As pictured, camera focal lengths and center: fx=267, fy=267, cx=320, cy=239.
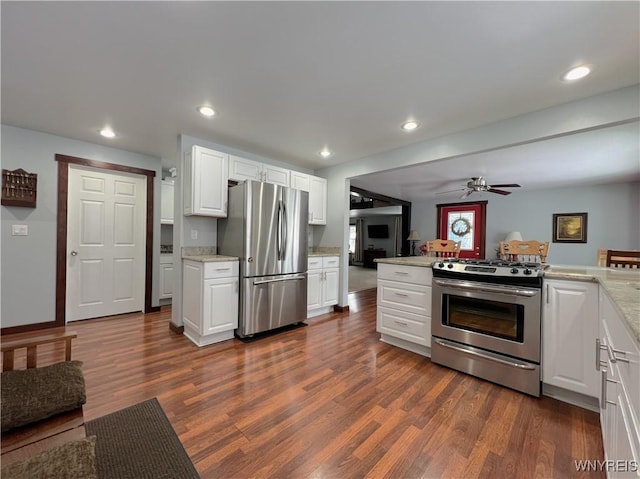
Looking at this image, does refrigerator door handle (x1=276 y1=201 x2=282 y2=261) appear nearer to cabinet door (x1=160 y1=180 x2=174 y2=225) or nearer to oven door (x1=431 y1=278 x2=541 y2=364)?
oven door (x1=431 y1=278 x2=541 y2=364)

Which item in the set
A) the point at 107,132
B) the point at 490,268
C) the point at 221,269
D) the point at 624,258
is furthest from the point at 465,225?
the point at 107,132

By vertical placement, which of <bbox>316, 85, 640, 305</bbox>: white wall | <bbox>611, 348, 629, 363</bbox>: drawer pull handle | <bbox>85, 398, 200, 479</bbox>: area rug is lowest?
<bbox>85, 398, 200, 479</bbox>: area rug

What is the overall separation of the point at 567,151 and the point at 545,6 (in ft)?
10.1

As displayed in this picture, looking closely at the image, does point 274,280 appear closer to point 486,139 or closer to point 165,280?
point 165,280

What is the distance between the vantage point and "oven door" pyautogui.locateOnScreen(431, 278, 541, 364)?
200cm

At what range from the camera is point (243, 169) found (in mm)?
3363

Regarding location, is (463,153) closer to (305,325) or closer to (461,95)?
(461,95)

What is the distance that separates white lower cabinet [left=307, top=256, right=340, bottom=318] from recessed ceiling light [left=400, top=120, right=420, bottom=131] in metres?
2.04

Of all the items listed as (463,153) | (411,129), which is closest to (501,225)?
(463,153)

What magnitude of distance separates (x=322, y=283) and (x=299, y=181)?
5.17 feet

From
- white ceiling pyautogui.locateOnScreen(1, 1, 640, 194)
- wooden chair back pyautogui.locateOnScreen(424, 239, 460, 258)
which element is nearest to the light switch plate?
white ceiling pyautogui.locateOnScreen(1, 1, 640, 194)

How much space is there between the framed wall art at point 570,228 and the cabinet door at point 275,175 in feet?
19.9

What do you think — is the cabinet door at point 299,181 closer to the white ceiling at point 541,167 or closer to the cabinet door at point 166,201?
the white ceiling at point 541,167

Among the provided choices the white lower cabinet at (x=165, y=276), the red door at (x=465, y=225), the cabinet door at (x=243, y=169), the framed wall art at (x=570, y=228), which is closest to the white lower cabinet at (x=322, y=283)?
the cabinet door at (x=243, y=169)
